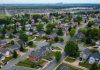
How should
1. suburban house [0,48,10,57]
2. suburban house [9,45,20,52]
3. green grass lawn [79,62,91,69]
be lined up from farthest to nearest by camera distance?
suburban house [9,45,20,52] → suburban house [0,48,10,57] → green grass lawn [79,62,91,69]

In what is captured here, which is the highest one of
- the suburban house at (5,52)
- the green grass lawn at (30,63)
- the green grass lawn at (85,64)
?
the suburban house at (5,52)

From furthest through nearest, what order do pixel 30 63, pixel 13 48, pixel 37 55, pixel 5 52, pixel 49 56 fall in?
pixel 13 48
pixel 5 52
pixel 49 56
pixel 37 55
pixel 30 63

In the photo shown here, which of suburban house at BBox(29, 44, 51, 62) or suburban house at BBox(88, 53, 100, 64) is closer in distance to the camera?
suburban house at BBox(88, 53, 100, 64)

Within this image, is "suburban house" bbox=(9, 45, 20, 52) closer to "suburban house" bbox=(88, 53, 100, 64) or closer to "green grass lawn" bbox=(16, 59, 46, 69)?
"green grass lawn" bbox=(16, 59, 46, 69)

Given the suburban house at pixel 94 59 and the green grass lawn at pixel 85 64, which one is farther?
the suburban house at pixel 94 59

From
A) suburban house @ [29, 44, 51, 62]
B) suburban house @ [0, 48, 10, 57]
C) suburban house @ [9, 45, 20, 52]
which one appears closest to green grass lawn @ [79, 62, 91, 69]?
suburban house @ [29, 44, 51, 62]

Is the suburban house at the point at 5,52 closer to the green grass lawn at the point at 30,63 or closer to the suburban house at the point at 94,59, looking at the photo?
the green grass lawn at the point at 30,63

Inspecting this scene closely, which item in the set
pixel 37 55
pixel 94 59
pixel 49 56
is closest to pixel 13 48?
pixel 37 55

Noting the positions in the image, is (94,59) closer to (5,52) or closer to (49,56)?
(49,56)

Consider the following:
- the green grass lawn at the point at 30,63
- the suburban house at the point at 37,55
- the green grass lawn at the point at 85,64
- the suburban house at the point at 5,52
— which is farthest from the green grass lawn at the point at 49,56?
the suburban house at the point at 5,52

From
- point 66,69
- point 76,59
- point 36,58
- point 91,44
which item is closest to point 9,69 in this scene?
point 36,58

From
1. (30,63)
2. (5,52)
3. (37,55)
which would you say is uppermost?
(37,55)

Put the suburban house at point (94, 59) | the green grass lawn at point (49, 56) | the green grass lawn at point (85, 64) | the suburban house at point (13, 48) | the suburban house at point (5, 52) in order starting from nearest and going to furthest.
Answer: the green grass lawn at point (85, 64), the suburban house at point (94, 59), the green grass lawn at point (49, 56), the suburban house at point (5, 52), the suburban house at point (13, 48)
